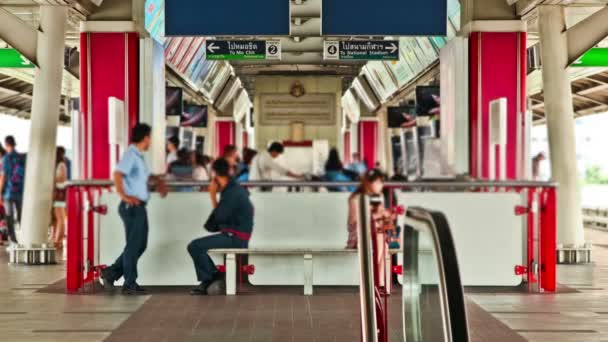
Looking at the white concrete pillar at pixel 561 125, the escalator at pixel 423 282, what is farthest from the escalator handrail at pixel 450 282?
the white concrete pillar at pixel 561 125

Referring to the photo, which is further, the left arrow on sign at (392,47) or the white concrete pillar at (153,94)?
the left arrow on sign at (392,47)

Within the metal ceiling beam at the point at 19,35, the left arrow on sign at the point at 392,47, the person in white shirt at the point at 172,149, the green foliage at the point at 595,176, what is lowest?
the green foliage at the point at 595,176

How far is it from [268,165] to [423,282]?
9816 mm

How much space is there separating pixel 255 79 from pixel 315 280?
28637mm

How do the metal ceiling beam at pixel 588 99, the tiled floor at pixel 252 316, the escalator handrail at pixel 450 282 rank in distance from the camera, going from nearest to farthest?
the escalator handrail at pixel 450 282 → the tiled floor at pixel 252 316 → the metal ceiling beam at pixel 588 99

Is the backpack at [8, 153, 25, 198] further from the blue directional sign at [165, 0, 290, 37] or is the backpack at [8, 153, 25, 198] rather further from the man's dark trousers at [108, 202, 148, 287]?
the man's dark trousers at [108, 202, 148, 287]

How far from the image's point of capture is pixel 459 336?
11.7 ft

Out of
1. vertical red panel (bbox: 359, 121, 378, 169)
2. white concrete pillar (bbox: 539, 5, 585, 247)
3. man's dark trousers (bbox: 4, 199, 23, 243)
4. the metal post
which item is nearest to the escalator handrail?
the metal post

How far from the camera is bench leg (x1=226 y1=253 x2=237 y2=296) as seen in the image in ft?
30.7

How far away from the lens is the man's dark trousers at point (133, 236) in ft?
30.9

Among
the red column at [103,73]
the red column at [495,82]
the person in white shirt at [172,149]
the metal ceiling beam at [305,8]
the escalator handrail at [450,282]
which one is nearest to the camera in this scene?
the escalator handrail at [450,282]

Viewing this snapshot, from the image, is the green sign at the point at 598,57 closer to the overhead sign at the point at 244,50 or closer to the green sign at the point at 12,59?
the overhead sign at the point at 244,50

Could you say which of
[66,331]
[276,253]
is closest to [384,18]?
[276,253]

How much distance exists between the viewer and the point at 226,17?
496 inches
